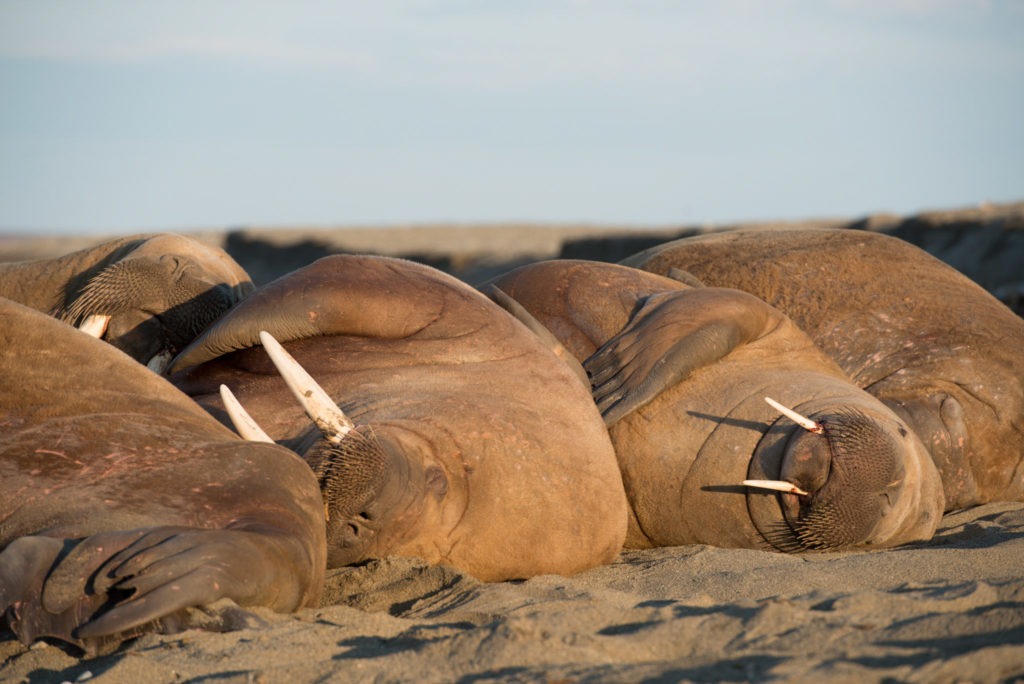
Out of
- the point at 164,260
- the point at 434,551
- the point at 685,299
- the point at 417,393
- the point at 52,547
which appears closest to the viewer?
the point at 52,547

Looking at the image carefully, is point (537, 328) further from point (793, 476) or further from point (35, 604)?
point (35, 604)

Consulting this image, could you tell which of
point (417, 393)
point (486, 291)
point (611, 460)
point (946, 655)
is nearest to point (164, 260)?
point (486, 291)

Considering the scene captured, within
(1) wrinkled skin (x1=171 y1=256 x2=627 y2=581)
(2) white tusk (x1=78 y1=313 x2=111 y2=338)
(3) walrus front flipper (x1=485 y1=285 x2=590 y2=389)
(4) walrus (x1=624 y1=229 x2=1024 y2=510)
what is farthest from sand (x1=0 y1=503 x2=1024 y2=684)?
(2) white tusk (x1=78 y1=313 x2=111 y2=338)

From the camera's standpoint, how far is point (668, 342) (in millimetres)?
5461

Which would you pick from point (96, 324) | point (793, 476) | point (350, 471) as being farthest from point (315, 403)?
point (96, 324)

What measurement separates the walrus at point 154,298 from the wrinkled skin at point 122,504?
162 cm

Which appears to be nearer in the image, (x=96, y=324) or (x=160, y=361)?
(x=160, y=361)

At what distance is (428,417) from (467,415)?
0.41 ft

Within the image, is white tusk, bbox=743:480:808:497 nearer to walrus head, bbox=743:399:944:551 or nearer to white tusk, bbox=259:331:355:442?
walrus head, bbox=743:399:944:551

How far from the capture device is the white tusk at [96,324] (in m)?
5.83

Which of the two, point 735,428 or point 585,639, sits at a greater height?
point 735,428

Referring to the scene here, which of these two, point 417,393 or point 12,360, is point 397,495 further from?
point 12,360

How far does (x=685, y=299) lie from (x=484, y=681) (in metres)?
3.14

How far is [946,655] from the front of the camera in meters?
2.86
